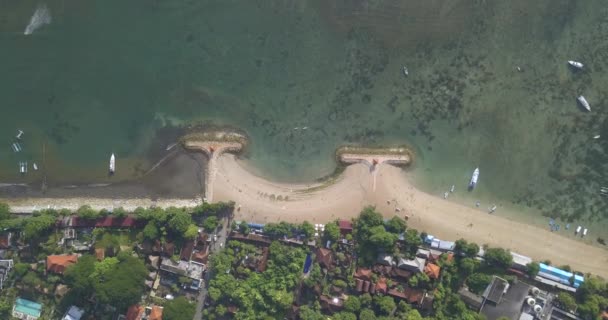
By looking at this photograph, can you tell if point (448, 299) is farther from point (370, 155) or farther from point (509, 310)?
point (370, 155)

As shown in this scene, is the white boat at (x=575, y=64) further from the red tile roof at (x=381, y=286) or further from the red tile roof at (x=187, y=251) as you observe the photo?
the red tile roof at (x=187, y=251)

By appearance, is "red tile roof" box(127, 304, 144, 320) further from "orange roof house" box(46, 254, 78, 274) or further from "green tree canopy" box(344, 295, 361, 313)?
"green tree canopy" box(344, 295, 361, 313)

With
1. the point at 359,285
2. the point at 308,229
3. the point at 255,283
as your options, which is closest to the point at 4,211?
the point at 255,283

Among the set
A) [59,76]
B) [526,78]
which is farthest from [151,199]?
[526,78]

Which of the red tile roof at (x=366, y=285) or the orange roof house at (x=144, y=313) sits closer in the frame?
the red tile roof at (x=366, y=285)

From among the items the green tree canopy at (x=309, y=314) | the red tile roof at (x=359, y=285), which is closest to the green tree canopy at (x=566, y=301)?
the red tile roof at (x=359, y=285)

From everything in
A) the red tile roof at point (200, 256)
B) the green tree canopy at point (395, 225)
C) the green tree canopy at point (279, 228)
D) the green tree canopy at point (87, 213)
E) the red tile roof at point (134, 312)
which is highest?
the green tree canopy at point (395, 225)

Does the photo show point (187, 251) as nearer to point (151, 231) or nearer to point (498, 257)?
point (151, 231)
